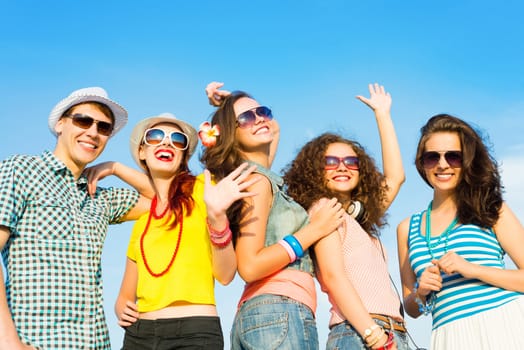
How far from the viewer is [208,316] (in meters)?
5.18

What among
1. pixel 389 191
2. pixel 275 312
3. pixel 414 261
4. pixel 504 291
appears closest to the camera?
pixel 275 312

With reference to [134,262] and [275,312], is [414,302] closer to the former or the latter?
[275,312]

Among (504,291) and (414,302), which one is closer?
(504,291)

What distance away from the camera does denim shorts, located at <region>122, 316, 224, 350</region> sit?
504cm

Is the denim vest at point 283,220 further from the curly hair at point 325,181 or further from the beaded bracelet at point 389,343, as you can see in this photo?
the beaded bracelet at point 389,343

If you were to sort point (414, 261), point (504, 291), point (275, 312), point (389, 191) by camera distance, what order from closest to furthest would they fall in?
point (275, 312)
point (504, 291)
point (414, 261)
point (389, 191)

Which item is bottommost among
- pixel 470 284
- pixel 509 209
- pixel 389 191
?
pixel 470 284

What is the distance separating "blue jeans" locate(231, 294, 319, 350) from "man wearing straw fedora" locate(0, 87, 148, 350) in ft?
3.97

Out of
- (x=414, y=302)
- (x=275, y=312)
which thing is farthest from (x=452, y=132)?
(x=275, y=312)

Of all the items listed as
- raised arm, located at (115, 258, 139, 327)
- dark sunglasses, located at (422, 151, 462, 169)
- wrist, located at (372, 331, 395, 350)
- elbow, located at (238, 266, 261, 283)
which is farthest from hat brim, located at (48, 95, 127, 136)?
wrist, located at (372, 331, 395, 350)

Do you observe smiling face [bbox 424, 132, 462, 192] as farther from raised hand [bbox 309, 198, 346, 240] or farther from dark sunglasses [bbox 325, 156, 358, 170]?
raised hand [bbox 309, 198, 346, 240]

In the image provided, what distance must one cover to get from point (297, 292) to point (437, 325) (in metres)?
1.65

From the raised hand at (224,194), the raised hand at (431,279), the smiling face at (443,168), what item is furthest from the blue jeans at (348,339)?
the smiling face at (443,168)

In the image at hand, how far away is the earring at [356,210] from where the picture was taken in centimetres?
615
